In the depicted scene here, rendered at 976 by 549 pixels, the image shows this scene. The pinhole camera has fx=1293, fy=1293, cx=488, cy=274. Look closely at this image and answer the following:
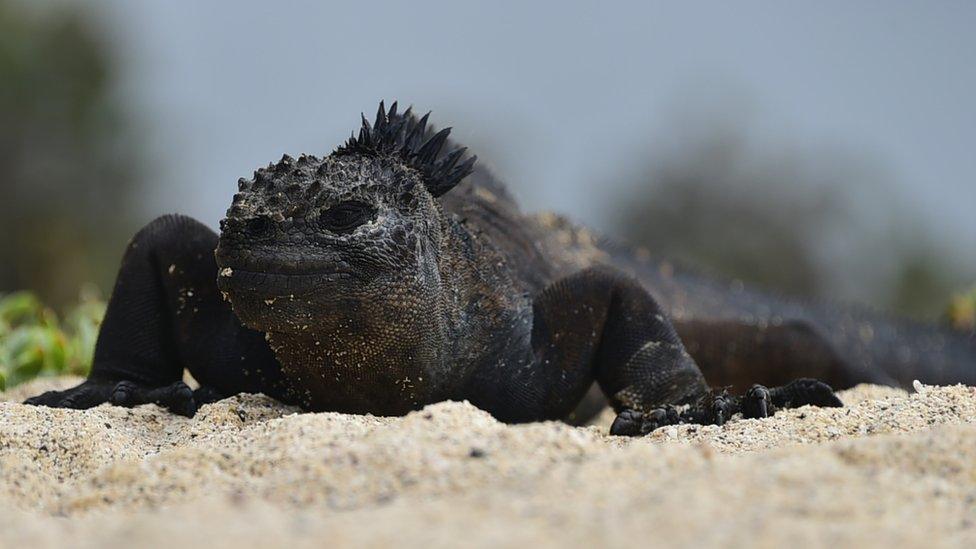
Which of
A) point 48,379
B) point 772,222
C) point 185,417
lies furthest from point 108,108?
point 185,417

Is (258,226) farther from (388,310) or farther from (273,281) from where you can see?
(388,310)

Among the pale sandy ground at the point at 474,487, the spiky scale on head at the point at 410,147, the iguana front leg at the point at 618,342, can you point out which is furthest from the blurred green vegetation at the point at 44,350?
the pale sandy ground at the point at 474,487

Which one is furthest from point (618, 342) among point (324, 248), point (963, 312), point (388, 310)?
point (963, 312)

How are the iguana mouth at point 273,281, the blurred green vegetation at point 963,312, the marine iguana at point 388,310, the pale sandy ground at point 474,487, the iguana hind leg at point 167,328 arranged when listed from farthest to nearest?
the blurred green vegetation at point 963,312
the iguana hind leg at point 167,328
the marine iguana at point 388,310
the iguana mouth at point 273,281
the pale sandy ground at point 474,487

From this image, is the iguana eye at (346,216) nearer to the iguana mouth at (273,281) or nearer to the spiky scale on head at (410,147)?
the iguana mouth at (273,281)

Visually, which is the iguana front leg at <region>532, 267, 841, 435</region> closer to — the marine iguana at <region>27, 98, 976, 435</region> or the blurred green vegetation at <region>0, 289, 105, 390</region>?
the marine iguana at <region>27, 98, 976, 435</region>
